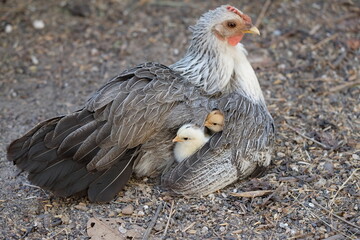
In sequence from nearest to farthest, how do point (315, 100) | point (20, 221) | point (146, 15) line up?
point (20, 221), point (315, 100), point (146, 15)

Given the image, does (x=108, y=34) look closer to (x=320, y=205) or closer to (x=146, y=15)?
(x=146, y=15)

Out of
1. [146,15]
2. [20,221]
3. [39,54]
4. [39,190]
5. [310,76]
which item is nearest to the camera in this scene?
[20,221]

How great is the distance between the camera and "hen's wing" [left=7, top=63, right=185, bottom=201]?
3697 mm

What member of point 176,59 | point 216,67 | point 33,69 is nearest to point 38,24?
point 33,69

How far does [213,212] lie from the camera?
149 inches

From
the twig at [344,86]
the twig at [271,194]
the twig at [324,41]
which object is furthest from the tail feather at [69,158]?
the twig at [324,41]

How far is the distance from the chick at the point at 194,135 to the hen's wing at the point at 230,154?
41 mm

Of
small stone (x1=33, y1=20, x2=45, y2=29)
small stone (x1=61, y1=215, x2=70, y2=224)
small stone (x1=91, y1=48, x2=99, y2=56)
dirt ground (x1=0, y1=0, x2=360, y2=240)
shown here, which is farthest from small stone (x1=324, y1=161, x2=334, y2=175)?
small stone (x1=33, y1=20, x2=45, y2=29)

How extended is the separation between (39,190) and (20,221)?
1.19ft

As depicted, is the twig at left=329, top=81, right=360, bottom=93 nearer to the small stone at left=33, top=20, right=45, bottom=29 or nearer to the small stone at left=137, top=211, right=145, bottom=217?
the small stone at left=137, top=211, right=145, bottom=217

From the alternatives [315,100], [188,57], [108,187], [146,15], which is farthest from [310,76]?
[108,187]

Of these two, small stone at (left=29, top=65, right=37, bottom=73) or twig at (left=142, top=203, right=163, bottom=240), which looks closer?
twig at (left=142, top=203, right=163, bottom=240)

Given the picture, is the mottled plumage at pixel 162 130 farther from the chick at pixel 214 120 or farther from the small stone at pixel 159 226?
the small stone at pixel 159 226

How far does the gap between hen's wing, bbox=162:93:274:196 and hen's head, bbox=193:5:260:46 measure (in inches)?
17.6
